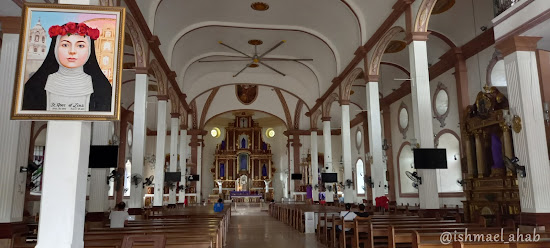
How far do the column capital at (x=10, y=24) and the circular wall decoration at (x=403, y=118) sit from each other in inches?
588

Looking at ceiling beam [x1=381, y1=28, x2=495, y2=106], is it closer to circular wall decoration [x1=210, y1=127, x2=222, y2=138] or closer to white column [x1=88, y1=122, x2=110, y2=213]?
white column [x1=88, y1=122, x2=110, y2=213]

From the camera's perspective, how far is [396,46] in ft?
46.5

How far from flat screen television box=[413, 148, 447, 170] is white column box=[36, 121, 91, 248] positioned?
6.90 m

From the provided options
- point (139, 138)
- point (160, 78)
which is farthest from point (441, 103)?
point (139, 138)

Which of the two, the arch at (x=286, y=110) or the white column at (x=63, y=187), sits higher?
the arch at (x=286, y=110)

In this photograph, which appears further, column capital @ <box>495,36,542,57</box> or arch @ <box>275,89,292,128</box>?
arch @ <box>275,89,292,128</box>

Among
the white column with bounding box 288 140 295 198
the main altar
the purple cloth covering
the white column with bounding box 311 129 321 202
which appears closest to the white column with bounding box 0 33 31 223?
the purple cloth covering

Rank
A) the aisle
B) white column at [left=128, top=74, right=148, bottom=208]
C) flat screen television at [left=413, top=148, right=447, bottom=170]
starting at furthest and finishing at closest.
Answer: white column at [left=128, top=74, right=148, bottom=208], the aisle, flat screen television at [left=413, top=148, right=447, bottom=170]

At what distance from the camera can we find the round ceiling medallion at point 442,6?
1094 centimetres

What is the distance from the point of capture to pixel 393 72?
57.7ft

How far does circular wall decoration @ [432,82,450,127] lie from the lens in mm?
14158

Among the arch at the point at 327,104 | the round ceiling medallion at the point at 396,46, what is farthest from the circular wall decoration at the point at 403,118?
the round ceiling medallion at the point at 396,46

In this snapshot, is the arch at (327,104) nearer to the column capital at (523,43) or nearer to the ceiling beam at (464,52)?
the ceiling beam at (464,52)

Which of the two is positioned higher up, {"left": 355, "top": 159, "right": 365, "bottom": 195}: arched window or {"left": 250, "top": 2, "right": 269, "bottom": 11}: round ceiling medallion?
{"left": 250, "top": 2, "right": 269, "bottom": 11}: round ceiling medallion
